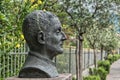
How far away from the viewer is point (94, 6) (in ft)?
37.8

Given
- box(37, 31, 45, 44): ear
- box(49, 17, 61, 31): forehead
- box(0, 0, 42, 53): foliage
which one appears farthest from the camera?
box(0, 0, 42, 53): foliage

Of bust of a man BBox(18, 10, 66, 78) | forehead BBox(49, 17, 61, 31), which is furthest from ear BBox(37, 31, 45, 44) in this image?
forehead BBox(49, 17, 61, 31)

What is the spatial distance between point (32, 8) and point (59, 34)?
1432mm

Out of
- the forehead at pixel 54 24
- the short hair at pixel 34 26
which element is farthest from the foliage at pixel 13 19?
the forehead at pixel 54 24

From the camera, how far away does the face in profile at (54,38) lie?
501 cm

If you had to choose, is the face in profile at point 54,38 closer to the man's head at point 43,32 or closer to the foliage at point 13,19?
the man's head at point 43,32

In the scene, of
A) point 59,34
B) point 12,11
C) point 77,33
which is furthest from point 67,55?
point 59,34

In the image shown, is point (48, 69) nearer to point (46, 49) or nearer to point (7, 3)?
point (46, 49)

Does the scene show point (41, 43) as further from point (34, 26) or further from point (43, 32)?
point (34, 26)

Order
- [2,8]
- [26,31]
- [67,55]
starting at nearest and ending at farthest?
[26,31]
[2,8]
[67,55]

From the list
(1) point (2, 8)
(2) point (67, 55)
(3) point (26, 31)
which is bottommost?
(2) point (67, 55)

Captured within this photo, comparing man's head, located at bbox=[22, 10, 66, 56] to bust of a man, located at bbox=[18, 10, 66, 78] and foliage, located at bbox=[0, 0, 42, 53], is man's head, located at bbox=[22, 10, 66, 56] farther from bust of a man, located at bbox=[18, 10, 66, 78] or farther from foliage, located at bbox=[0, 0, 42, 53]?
foliage, located at bbox=[0, 0, 42, 53]

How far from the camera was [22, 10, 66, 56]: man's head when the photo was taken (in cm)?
493

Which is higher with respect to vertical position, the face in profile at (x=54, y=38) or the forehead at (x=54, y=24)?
the forehead at (x=54, y=24)
